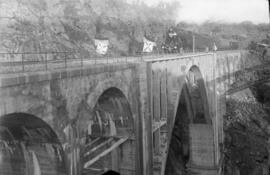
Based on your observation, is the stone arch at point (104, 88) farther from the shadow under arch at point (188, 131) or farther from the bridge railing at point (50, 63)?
the shadow under arch at point (188, 131)

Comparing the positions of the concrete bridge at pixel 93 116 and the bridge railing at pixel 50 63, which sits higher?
the bridge railing at pixel 50 63

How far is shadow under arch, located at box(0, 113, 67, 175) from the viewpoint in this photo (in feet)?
29.7

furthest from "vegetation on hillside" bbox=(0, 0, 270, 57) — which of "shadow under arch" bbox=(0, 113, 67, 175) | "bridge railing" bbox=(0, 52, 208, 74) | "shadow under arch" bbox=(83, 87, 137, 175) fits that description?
"shadow under arch" bbox=(0, 113, 67, 175)

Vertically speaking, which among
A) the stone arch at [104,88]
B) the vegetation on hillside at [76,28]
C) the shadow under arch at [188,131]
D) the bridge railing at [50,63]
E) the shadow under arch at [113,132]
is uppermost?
the vegetation on hillside at [76,28]

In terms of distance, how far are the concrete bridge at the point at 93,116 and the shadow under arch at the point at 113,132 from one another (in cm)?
4

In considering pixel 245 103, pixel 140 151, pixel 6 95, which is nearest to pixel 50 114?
pixel 6 95

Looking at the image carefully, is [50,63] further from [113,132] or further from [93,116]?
[113,132]

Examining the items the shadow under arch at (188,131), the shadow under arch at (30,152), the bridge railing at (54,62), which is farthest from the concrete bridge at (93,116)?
the shadow under arch at (188,131)

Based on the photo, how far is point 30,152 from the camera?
9.37 m

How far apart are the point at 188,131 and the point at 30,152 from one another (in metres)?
25.3

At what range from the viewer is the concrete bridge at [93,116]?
331 inches

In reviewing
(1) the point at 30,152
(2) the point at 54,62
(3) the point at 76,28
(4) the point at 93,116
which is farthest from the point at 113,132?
(3) the point at 76,28

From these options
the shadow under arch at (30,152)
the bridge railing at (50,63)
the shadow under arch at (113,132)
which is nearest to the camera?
the shadow under arch at (30,152)

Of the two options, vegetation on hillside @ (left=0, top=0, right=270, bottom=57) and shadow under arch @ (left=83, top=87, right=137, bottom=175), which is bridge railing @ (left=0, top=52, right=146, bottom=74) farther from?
vegetation on hillside @ (left=0, top=0, right=270, bottom=57)
